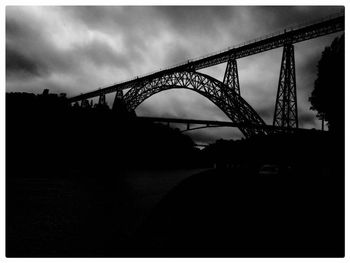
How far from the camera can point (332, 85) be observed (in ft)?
64.7

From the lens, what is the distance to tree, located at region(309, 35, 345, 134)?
59.4ft

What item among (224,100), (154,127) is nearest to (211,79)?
(224,100)

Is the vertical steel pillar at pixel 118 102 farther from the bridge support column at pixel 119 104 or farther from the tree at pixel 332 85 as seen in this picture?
the tree at pixel 332 85

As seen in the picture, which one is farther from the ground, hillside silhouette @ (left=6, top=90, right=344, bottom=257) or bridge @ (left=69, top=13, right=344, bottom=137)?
bridge @ (left=69, top=13, right=344, bottom=137)

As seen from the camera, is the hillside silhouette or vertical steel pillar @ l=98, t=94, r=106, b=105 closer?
the hillside silhouette

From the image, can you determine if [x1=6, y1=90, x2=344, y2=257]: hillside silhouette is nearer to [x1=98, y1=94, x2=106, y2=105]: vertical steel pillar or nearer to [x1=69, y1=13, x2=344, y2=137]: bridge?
[x1=69, y1=13, x2=344, y2=137]: bridge

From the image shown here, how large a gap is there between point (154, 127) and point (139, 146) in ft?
18.9

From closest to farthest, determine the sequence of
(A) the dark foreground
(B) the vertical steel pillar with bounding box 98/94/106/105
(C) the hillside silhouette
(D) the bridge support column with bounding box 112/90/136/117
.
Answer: (A) the dark foreground < (C) the hillside silhouette < (D) the bridge support column with bounding box 112/90/136/117 < (B) the vertical steel pillar with bounding box 98/94/106/105

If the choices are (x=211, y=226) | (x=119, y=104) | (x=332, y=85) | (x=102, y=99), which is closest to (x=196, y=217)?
(x=211, y=226)

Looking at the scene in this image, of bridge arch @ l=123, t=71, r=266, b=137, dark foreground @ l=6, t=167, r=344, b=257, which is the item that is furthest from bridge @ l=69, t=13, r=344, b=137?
dark foreground @ l=6, t=167, r=344, b=257

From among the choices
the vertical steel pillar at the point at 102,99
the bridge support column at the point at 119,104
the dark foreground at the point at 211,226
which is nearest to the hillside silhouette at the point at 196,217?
the dark foreground at the point at 211,226

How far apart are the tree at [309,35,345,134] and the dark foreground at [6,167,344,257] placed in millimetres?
11876

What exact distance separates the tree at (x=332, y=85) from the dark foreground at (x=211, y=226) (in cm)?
1188

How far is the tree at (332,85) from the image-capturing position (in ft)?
59.4
